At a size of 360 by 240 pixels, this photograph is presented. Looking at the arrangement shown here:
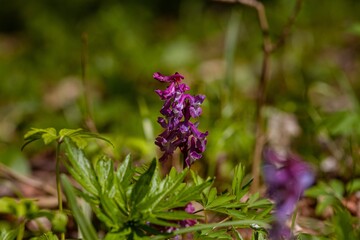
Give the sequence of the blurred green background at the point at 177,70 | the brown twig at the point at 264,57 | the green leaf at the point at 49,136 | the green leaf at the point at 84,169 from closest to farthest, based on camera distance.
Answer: the green leaf at the point at 84,169 → the green leaf at the point at 49,136 → the brown twig at the point at 264,57 → the blurred green background at the point at 177,70

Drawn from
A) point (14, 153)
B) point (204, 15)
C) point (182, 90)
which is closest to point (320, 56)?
point (204, 15)

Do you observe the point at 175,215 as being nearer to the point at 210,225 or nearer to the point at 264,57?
the point at 210,225

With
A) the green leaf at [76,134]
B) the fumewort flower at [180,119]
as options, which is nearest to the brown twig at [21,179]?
the green leaf at [76,134]

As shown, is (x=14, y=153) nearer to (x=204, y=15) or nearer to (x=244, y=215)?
(x=244, y=215)

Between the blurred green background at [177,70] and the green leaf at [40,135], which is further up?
the green leaf at [40,135]

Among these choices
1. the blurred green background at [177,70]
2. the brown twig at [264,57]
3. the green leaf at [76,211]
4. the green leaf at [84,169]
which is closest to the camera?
the green leaf at [76,211]

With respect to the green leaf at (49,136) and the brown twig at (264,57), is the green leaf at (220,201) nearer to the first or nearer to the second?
the green leaf at (49,136)

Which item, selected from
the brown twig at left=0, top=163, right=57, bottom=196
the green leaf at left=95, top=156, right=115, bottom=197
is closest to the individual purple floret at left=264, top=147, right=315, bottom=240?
the green leaf at left=95, top=156, right=115, bottom=197

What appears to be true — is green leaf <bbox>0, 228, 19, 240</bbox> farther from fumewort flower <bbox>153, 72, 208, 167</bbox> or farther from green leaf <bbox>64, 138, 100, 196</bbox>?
fumewort flower <bbox>153, 72, 208, 167</bbox>
